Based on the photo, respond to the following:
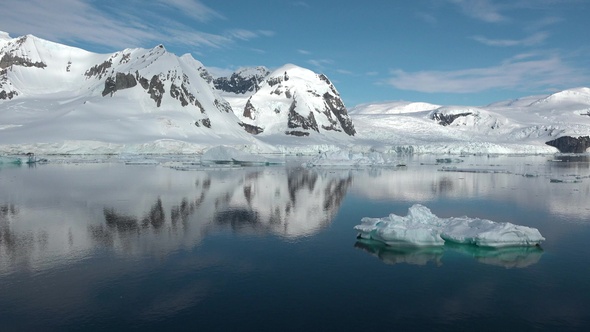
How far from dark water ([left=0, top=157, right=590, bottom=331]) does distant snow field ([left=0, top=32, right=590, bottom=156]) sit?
32.9m

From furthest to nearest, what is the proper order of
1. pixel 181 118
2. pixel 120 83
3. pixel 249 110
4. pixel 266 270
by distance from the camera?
1. pixel 249 110
2. pixel 120 83
3. pixel 181 118
4. pixel 266 270

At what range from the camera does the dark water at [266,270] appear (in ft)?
30.9

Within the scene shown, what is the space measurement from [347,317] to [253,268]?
403 cm

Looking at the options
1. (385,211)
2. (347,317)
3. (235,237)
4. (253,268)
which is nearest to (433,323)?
(347,317)

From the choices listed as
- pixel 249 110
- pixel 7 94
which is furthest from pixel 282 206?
pixel 249 110

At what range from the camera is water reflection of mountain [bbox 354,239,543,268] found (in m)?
13.5

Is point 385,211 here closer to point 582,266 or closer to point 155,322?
point 582,266

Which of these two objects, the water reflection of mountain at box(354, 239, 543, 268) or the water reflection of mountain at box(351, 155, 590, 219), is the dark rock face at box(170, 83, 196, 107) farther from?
the water reflection of mountain at box(354, 239, 543, 268)

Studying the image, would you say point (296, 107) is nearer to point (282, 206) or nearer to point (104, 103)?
point (104, 103)

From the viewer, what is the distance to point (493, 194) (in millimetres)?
28484

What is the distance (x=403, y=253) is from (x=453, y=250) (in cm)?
189

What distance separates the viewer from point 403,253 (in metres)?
14.2

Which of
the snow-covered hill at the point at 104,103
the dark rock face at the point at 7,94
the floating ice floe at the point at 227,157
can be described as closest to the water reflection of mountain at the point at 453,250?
the floating ice floe at the point at 227,157

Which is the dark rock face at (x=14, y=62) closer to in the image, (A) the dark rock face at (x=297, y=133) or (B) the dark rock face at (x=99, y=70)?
(B) the dark rock face at (x=99, y=70)
